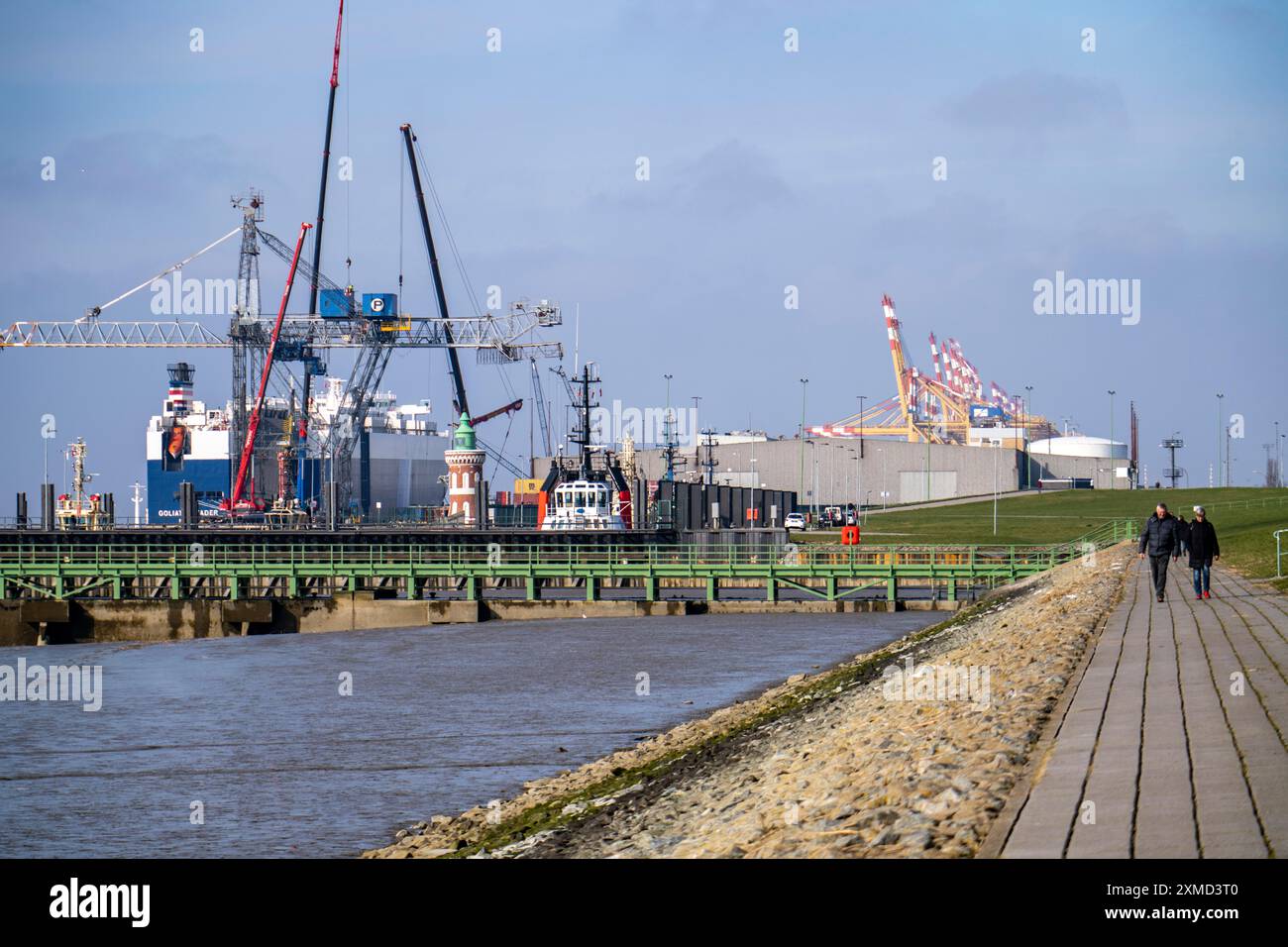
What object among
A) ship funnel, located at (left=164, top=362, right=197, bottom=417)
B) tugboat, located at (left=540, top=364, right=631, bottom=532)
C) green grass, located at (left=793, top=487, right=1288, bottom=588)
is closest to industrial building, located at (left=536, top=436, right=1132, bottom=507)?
green grass, located at (left=793, top=487, right=1288, bottom=588)

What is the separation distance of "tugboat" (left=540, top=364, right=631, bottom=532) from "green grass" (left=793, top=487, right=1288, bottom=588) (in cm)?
1860

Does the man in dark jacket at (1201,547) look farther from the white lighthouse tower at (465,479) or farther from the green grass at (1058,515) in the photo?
the white lighthouse tower at (465,479)

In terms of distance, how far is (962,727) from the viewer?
578 inches

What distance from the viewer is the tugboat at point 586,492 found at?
2928 inches

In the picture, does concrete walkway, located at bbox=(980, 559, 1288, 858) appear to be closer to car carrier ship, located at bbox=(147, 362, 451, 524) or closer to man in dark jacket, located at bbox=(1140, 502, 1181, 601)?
man in dark jacket, located at bbox=(1140, 502, 1181, 601)

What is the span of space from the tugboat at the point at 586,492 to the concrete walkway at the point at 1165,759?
181 feet

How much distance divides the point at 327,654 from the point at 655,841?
106 feet

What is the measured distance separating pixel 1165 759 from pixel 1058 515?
107471 mm

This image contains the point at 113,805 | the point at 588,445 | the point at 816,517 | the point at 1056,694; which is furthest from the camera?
the point at 816,517

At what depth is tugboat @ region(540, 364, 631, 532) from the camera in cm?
7438

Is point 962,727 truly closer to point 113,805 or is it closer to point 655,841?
point 655,841
